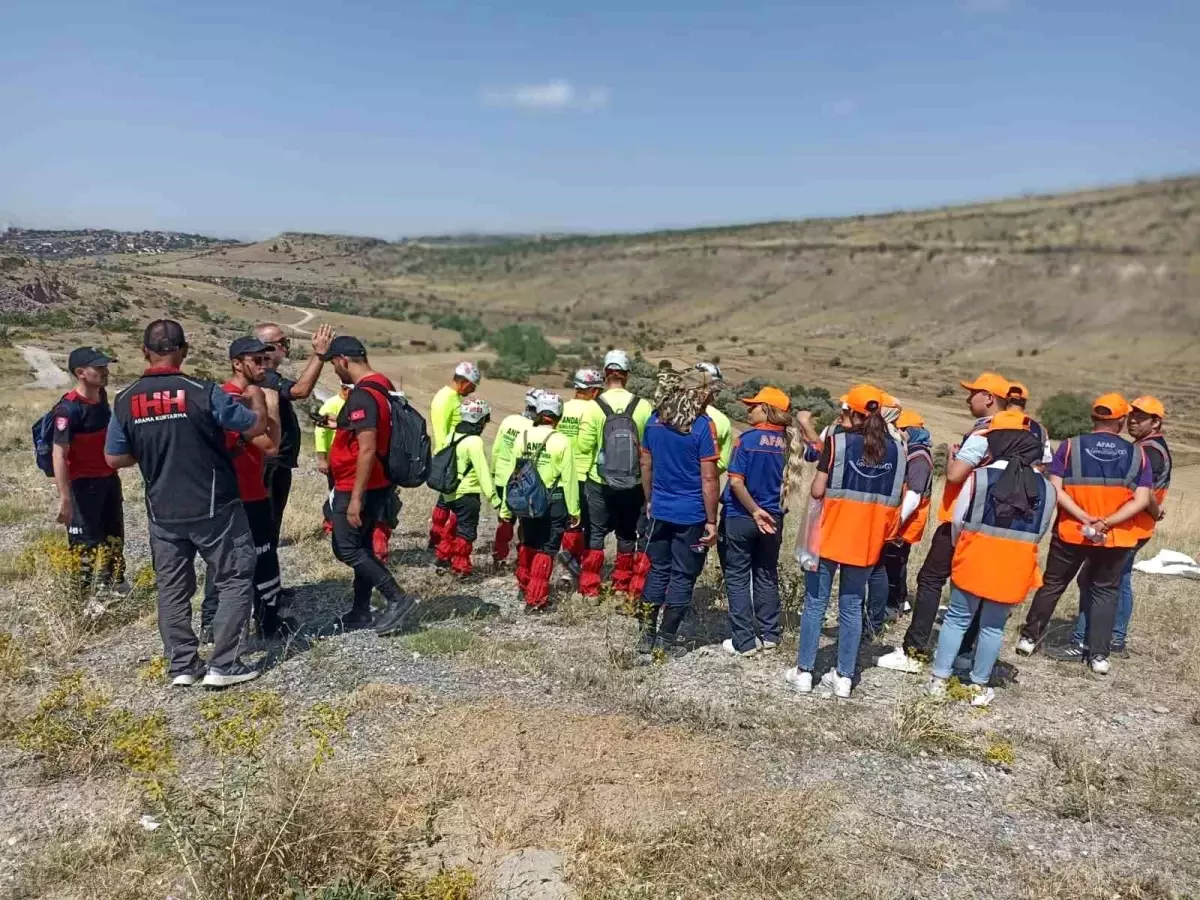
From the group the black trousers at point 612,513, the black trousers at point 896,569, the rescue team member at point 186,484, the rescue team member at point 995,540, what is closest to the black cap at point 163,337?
the rescue team member at point 186,484

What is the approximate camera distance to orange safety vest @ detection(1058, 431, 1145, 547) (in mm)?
5617

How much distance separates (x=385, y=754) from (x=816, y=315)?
2614 inches

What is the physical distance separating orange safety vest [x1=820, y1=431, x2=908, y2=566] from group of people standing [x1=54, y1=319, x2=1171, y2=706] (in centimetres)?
1

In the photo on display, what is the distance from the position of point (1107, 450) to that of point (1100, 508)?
0.39 m

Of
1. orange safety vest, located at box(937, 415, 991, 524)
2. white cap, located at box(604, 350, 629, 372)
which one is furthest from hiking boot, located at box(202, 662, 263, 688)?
orange safety vest, located at box(937, 415, 991, 524)

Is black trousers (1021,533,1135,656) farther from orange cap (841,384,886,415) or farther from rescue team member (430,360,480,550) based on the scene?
rescue team member (430,360,480,550)

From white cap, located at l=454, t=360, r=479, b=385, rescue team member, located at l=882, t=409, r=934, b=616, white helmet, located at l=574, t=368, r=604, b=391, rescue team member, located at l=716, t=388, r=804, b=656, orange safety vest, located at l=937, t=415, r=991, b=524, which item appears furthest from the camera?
white cap, located at l=454, t=360, r=479, b=385

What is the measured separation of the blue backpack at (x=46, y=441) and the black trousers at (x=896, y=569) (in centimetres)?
578

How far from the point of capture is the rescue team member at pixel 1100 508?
5.61 meters

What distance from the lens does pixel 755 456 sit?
5.44 meters

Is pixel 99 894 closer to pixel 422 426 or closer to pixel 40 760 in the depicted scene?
pixel 40 760

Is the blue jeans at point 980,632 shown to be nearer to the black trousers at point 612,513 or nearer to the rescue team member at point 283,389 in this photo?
the black trousers at point 612,513

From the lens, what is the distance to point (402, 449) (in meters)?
5.32

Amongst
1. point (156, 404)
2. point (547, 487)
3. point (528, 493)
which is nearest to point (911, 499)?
point (547, 487)
